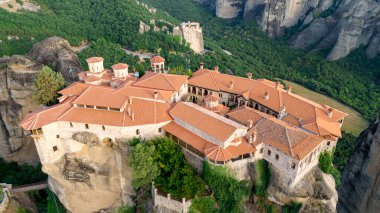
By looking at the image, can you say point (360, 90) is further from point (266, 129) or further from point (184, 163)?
point (184, 163)

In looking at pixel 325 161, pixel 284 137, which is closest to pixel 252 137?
pixel 284 137

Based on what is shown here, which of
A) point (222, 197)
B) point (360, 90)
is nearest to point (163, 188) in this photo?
point (222, 197)

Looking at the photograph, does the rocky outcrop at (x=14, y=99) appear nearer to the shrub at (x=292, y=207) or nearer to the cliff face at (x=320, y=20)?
the shrub at (x=292, y=207)

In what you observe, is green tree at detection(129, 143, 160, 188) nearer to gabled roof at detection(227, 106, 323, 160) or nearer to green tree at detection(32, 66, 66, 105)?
gabled roof at detection(227, 106, 323, 160)

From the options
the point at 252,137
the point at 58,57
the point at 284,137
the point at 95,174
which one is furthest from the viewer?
the point at 58,57

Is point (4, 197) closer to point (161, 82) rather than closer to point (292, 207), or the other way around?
point (161, 82)

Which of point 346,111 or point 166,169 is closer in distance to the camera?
point 166,169

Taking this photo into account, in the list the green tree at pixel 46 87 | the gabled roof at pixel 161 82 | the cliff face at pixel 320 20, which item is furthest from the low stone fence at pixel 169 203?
the cliff face at pixel 320 20
